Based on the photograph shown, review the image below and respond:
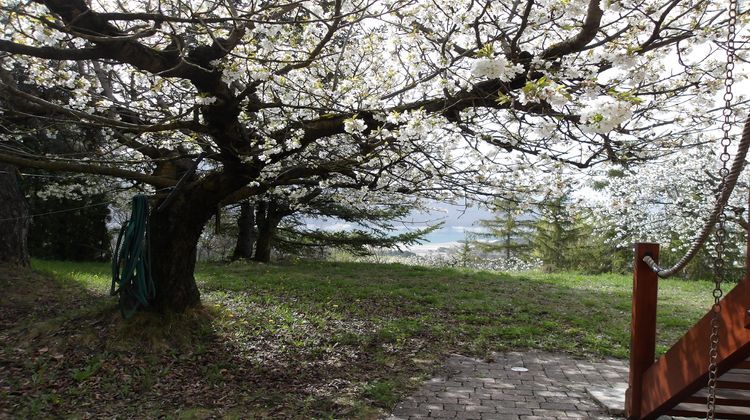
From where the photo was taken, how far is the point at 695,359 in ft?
9.61

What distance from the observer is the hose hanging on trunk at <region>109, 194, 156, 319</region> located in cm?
493

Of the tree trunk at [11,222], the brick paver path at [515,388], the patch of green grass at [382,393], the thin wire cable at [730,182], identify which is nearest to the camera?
the thin wire cable at [730,182]

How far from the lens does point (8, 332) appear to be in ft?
17.2

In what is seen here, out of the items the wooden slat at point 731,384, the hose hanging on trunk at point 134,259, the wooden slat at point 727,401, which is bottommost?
the wooden slat at point 727,401

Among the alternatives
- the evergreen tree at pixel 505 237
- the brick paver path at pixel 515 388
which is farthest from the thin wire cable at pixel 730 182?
the evergreen tree at pixel 505 237

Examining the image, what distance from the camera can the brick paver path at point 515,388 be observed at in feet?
12.7

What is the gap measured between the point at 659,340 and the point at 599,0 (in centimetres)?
447

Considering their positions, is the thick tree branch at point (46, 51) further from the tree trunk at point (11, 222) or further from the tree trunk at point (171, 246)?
the tree trunk at point (11, 222)

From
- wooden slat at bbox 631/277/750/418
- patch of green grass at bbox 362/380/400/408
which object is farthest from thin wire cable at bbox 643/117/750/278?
patch of green grass at bbox 362/380/400/408

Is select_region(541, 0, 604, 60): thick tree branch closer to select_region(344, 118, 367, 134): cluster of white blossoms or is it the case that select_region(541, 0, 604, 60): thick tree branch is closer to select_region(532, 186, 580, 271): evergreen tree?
select_region(344, 118, 367, 134): cluster of white blossoms

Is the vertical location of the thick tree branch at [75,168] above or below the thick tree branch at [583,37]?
below

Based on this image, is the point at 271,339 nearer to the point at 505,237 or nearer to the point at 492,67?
the point at 492,67

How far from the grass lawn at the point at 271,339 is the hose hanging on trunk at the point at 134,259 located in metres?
0.33

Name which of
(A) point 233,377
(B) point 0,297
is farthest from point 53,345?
(B) point 0,297
